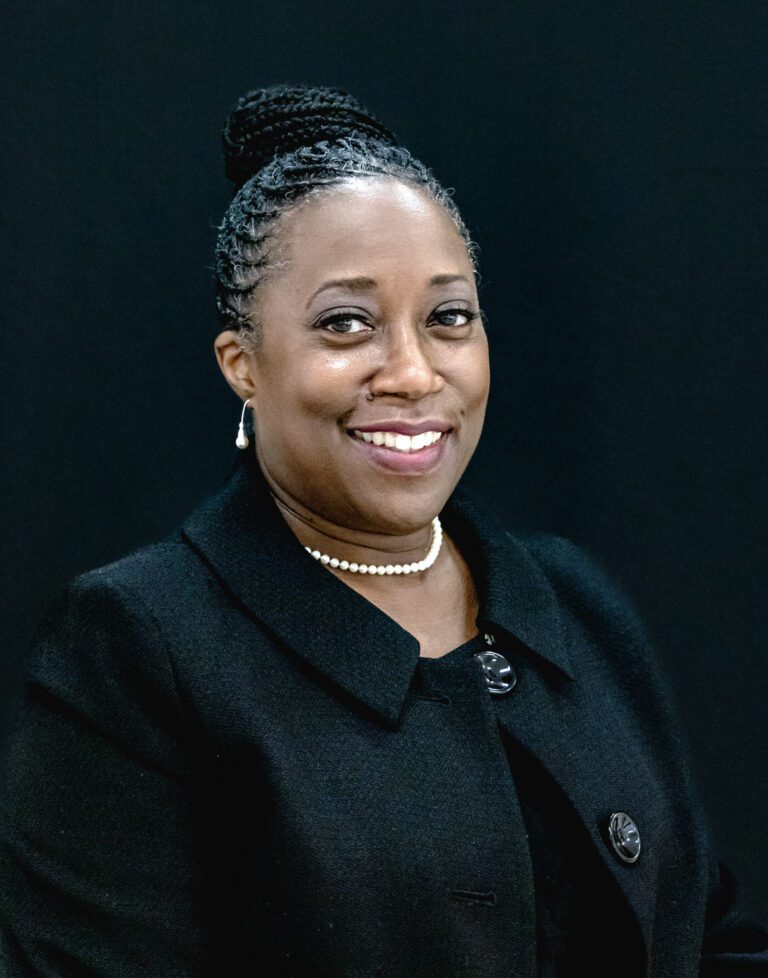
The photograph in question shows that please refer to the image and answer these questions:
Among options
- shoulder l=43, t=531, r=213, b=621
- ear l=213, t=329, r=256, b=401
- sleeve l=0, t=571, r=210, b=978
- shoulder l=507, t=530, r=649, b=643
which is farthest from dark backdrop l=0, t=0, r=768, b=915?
sleeve l=0, t=571, r=210, b=978

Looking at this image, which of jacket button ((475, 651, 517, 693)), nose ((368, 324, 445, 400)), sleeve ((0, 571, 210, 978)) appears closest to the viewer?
sleeve ((0, 571, 210, 978))

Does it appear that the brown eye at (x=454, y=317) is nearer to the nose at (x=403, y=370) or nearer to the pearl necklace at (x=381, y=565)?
the nose at (x=403, y=370)

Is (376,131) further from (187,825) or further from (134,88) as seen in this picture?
(187,825)

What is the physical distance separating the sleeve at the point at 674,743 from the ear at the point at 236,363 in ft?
1.87

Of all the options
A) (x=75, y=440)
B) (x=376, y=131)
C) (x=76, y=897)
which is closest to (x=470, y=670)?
(x=76, y=897)

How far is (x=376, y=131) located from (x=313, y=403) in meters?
0.43

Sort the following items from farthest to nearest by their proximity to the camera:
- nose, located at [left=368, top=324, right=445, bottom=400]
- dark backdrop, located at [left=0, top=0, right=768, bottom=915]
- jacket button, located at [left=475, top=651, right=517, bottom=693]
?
dark backdrop, located at [left=0, top=0, right=768, bottom=915] < jacket button, located at [left=475, top=651, right=517, bottom=693] < nose, located at [left=368, top=324, right=445, bottom=400]

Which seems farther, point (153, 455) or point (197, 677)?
point (153, 455)

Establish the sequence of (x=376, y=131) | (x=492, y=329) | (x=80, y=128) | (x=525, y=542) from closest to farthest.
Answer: (x=376, y=131), (x=525, y=542), (x=80, y=128), (x=492, y=329)

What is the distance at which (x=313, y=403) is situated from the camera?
1.81 metres

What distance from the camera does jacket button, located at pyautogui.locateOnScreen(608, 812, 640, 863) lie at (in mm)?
1862

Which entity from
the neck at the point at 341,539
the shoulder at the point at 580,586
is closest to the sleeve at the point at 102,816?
the neck at the point at 341,539

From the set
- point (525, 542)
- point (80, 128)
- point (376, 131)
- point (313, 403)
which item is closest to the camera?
point (313, 403)

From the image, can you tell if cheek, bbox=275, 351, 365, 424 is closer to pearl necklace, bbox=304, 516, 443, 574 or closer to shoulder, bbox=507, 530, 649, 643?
pearl necklace, bbox=304, 516, 443, 574
